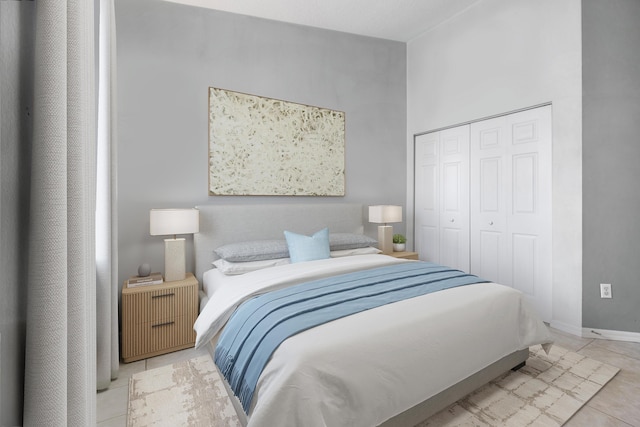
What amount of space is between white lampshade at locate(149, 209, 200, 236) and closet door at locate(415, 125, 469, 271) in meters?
3.02

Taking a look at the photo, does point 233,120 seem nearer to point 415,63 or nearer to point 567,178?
point 415,63

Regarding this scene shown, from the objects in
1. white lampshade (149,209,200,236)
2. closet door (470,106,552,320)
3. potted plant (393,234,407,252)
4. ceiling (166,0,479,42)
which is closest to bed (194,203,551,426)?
white lampshade (149,209,200,236)

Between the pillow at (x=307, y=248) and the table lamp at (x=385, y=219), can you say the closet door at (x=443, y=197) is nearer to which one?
the table lamp at (x=385, y=219)

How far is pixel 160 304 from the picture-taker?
A: 249 cm

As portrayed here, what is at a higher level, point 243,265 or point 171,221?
point 171,221

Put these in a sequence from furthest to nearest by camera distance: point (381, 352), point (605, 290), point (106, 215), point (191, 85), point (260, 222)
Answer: point (260, 222) → point (191, 85) → point (605, 290) → point (106, 215) → point (381, 352)

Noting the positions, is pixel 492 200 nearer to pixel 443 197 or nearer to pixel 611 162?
pixel 443 197

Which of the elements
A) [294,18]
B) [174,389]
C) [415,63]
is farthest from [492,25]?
[174,389]

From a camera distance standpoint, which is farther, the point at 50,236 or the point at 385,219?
the point at 385,219

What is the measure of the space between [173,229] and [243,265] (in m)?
0.67

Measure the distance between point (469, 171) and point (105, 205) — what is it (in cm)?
367

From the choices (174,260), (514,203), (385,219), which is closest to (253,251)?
(174,260)

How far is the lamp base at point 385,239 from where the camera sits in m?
3.83

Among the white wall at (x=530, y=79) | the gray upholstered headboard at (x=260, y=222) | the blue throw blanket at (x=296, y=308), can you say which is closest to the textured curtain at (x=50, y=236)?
the blue throw blanket at (x=296, y=308)
